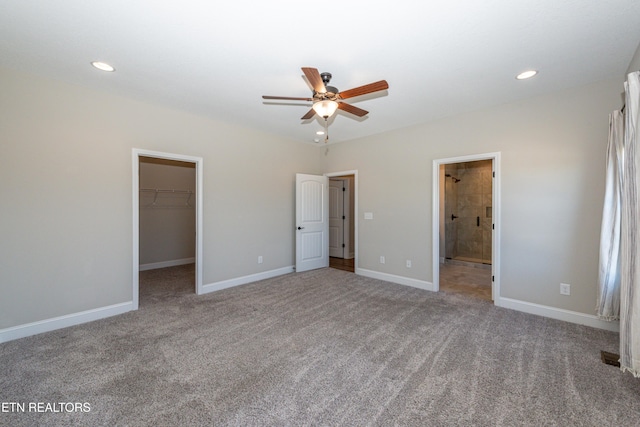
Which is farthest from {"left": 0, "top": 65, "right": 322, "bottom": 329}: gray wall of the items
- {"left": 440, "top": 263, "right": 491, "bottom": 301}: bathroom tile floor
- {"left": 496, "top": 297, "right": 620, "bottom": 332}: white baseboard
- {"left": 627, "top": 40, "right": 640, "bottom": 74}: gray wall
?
{"left": 627, "top": 40, "right": 640, "bottom": 74}: gray wall

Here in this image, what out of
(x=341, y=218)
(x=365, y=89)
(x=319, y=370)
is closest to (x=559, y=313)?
(x=319, y=370)

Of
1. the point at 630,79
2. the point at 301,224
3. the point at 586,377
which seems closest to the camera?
the point at 630,79

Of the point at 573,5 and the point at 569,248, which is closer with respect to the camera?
the point at 573,5

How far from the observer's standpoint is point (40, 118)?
2.81 m

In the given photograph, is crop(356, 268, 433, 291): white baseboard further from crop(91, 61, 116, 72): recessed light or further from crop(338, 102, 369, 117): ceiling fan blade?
crop(91, 61, 116, 72): recessed light

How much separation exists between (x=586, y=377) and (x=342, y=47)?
10.7 ft

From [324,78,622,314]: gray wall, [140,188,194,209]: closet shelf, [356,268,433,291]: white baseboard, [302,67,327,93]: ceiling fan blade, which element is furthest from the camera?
[140,188,194,209]: closet shelf

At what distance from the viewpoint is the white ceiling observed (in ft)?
6.09

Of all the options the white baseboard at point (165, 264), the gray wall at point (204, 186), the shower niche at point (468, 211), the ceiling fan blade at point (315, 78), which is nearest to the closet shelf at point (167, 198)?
the white baseboard at point (165, 264)

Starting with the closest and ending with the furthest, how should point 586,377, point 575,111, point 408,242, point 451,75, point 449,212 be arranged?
point 586,377, point 451,75, point 575,111, point 408,242, point 449,212

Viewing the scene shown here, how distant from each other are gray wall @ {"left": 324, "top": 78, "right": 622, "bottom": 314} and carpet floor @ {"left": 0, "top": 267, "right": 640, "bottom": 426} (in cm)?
54

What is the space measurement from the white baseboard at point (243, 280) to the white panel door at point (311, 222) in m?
0.32

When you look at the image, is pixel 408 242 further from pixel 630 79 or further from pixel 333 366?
pixel 630 79

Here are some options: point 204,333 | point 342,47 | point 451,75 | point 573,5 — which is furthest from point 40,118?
point 573,5
